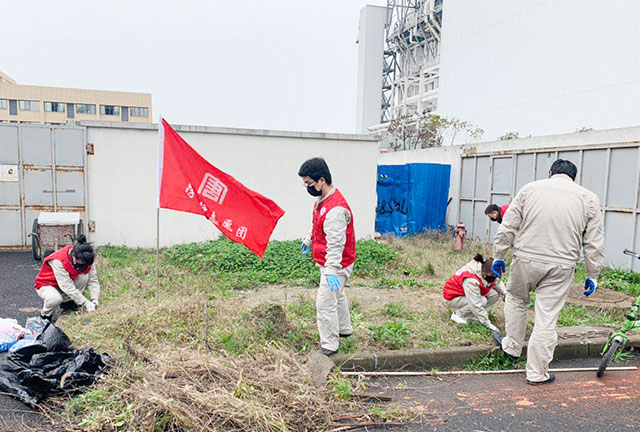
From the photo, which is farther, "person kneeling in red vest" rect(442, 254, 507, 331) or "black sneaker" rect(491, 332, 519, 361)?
"person kneeling in red vest" rect(442, 254, 507, 331)

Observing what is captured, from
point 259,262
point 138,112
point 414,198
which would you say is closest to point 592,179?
point 414,198

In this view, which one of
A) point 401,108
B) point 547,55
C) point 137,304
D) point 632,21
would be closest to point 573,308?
point 137,304

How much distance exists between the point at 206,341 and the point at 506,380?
2.89 m

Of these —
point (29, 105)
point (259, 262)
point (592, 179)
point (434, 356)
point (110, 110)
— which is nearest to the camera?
point (434, 356)

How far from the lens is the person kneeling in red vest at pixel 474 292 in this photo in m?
5.57

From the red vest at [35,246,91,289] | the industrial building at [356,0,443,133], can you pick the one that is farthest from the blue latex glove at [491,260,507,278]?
the industrial building at [356,0,443,133]

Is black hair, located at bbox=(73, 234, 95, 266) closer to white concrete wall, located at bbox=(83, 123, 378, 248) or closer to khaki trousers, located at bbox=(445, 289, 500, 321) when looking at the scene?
khaki trousers, located at bbox=(445, 289, 500, 321)

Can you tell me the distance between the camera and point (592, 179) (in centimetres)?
988

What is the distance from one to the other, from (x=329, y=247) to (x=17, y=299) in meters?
5.11

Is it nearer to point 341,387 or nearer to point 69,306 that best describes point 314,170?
point 341,387

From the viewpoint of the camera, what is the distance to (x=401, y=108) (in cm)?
5656

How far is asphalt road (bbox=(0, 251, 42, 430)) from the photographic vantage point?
3.57 m

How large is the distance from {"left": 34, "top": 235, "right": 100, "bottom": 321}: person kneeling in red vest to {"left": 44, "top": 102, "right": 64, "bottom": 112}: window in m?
69.2

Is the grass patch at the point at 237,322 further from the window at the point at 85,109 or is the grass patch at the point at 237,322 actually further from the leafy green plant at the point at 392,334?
the window at the point at 85,109
